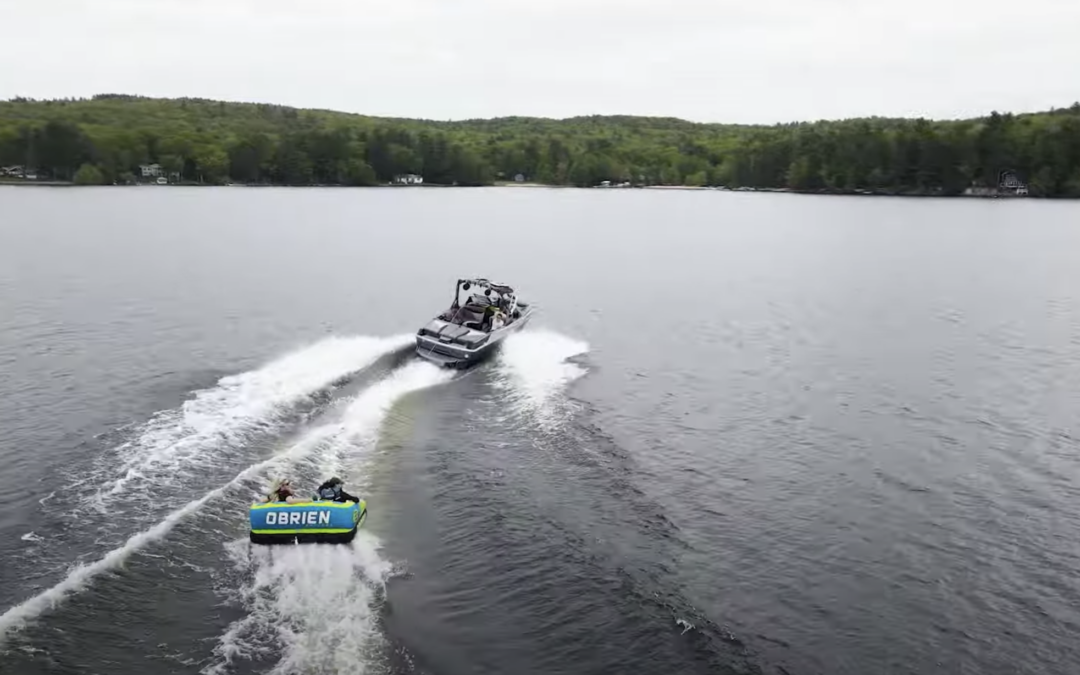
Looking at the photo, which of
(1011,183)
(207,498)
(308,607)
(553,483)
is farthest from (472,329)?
(1011,183)

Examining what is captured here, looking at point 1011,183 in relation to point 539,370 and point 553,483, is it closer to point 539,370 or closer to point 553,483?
point 539,370

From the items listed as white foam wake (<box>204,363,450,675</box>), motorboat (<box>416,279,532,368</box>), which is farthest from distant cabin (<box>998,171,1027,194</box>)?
white foam wake (<box>204,363,450,675</box>)

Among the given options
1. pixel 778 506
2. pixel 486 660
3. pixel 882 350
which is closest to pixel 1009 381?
pixel 882 350

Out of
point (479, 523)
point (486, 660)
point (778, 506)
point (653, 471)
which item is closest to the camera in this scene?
point (486, 660)

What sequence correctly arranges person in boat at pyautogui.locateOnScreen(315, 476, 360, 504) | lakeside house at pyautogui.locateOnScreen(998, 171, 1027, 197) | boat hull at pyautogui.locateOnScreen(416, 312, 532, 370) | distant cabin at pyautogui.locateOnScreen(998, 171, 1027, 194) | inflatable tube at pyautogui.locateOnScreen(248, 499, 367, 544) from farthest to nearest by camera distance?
lakeside house at pyautogui.locateOnScreen(998, 171, 1027, 197) < distant cabin at pyautogui.locateOnScreen(998, 171, 1027, 194) < boat hull at pyautogui.locateOnScreen(416, 312, 532, 370) < person in boat at pyautogui.locateOnScreen(315, 476, 360, 504) < inflatable tube at pyautogui.locateOnScreen(248, 499, 367, 544)

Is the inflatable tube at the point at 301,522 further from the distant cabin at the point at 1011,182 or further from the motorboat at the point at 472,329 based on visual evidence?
the distant cabin at the point at 1011,182

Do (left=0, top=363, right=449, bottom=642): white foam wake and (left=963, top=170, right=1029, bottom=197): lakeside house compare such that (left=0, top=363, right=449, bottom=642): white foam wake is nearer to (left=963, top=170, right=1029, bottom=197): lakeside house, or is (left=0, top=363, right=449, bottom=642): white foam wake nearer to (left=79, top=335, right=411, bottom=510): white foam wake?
(left=79, top=335, right=411, bottom=510): white foam wake

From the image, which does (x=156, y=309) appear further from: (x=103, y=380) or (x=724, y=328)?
(x=724, y=328)
